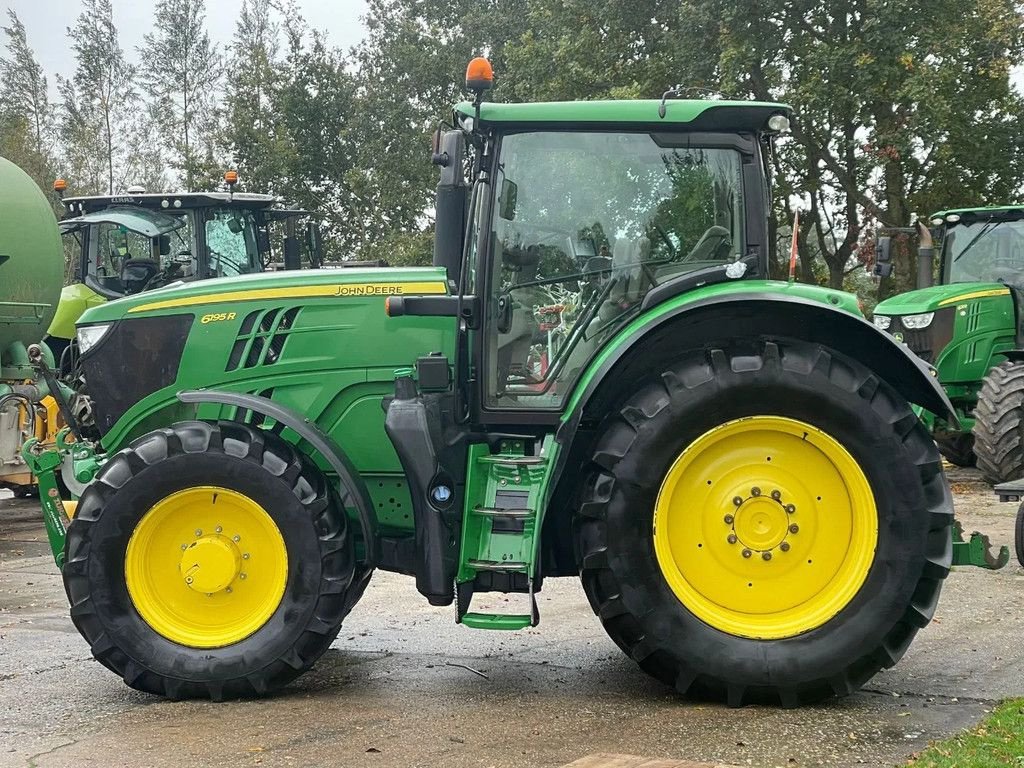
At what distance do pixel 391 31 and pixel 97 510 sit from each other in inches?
1263

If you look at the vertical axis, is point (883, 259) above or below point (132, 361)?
above

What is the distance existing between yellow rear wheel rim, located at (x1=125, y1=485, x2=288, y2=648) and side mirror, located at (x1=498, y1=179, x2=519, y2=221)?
1638mm

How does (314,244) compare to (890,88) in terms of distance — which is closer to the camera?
(314,244)

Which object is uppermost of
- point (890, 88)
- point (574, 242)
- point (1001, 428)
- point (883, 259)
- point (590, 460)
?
point (890, 88)

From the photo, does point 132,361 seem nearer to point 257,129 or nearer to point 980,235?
point 980,235

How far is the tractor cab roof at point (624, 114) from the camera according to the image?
16.7 ft

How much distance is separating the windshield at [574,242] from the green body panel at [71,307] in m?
9.02

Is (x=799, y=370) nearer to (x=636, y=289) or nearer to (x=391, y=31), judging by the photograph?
(x=636, y=289)

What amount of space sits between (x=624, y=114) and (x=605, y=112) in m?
0.08

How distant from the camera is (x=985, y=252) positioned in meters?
13.7

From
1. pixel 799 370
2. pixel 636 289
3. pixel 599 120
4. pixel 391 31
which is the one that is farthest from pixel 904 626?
pixel 391 31

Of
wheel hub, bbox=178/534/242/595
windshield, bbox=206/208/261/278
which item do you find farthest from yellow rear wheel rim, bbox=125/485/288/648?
windshield, bbox=206/208/261/278

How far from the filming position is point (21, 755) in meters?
4.24

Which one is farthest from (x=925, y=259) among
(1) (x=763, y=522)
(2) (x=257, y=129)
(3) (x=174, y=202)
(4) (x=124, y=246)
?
(2) (x=257, y=129)
